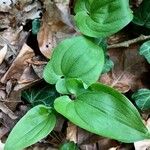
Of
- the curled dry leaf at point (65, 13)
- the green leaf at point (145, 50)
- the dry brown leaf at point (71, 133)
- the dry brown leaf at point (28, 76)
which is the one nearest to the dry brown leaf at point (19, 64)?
the dry brown leaf at point (28, 76)

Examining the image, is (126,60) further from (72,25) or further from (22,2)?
(22,2)

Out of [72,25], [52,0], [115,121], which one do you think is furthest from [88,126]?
[52,0]

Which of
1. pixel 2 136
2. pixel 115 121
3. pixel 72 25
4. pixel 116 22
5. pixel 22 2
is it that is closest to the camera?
pixel 115 121

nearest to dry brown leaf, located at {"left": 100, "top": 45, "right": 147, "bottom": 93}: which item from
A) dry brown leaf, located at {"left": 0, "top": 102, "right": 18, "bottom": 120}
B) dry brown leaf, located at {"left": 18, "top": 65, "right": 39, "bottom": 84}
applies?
dry brown leaf, located at {"left": 18, "top": 65, "right": 39, "bottom": 84}

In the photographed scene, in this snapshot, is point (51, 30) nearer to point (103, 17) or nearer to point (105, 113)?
point (103, 17)

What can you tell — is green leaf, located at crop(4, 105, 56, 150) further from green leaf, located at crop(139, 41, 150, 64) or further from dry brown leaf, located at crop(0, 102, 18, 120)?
green leaf, located at crop(139, 41, 150, 64)

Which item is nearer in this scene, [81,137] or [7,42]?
[81,137]
